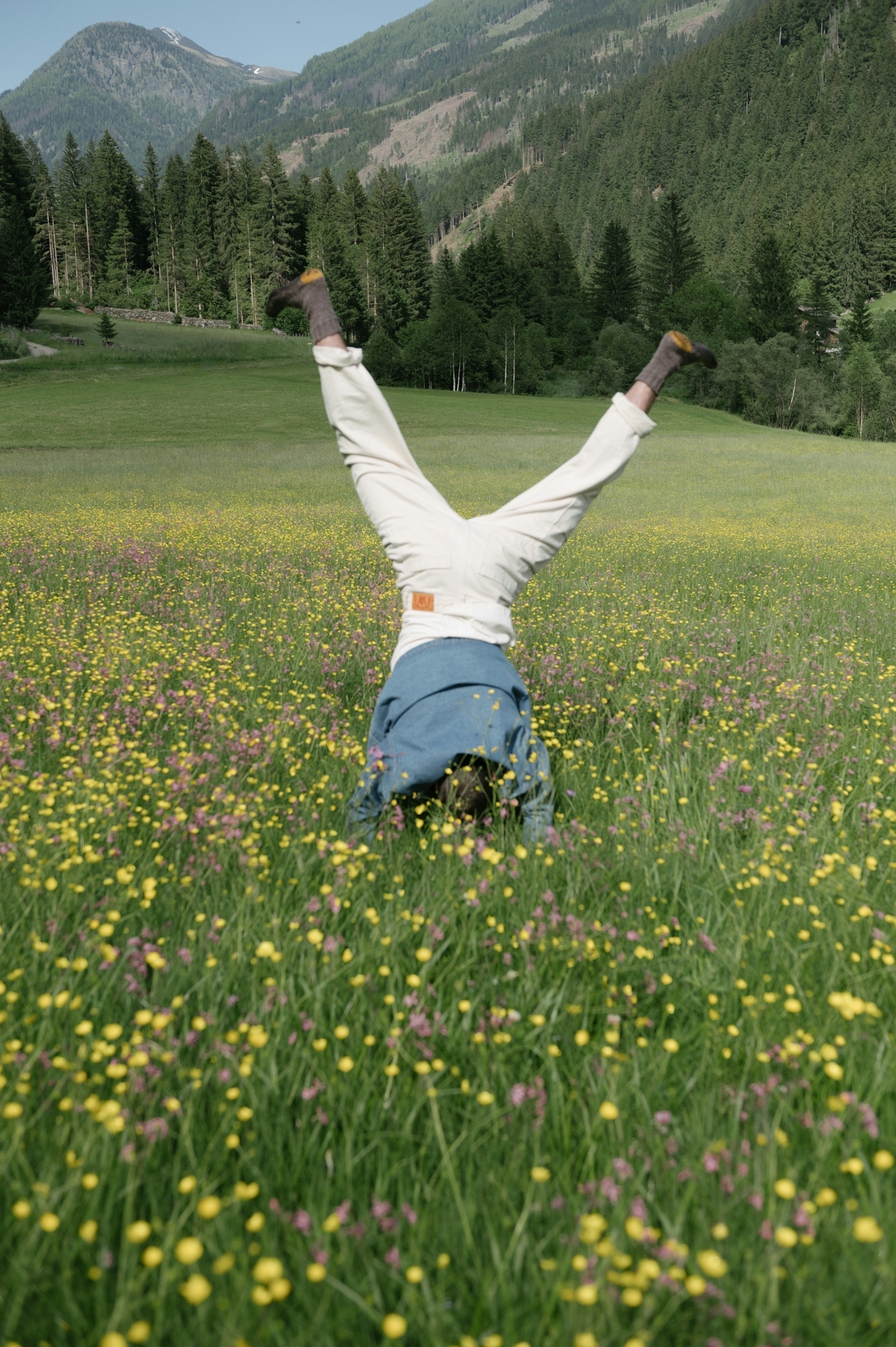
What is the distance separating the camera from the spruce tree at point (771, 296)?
93.4 metres

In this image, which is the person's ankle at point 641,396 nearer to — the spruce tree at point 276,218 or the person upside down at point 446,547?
the person upside down at point 446,547

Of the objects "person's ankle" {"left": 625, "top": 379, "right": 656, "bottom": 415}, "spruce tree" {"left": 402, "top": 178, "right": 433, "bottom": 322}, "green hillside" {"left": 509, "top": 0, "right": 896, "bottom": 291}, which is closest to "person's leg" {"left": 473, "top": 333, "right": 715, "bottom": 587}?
"person's ankle" {"left": 625, "top": 379, "right": 656, "bottom": 415}

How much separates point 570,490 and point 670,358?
0.86m

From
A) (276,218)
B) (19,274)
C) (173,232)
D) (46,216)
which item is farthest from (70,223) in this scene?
(19,274)

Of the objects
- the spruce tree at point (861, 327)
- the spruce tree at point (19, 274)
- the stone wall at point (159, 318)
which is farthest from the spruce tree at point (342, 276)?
the spruce tree at point (861, 327)

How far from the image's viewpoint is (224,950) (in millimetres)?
2318

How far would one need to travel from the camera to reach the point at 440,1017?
206 centimetres

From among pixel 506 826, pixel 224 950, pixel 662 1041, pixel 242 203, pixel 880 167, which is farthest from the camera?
pixel 880 167

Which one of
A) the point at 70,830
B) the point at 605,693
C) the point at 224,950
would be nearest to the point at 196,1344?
the point at 224,950

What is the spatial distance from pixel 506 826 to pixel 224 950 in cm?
122

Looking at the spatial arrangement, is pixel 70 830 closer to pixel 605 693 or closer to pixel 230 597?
pixel 605 693

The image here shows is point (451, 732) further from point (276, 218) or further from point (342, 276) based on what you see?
point (276, 218)

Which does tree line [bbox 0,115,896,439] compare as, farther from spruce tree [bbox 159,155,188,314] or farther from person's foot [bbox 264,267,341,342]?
person's foot [bbox 264,267,341,342]

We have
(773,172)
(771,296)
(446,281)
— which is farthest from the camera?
(773,172)
